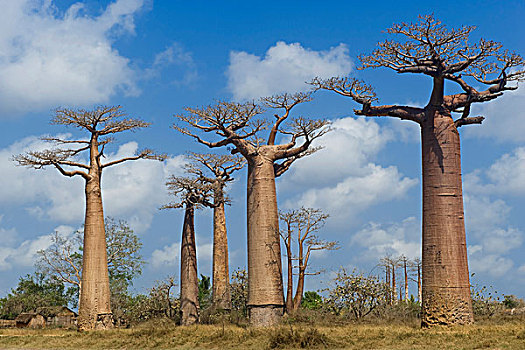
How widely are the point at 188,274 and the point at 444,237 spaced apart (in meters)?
12.3

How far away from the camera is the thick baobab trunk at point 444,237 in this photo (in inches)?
573

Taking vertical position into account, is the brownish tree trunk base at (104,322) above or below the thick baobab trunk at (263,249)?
below

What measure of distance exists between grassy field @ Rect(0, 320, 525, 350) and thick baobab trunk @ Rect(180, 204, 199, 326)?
18.0 feet

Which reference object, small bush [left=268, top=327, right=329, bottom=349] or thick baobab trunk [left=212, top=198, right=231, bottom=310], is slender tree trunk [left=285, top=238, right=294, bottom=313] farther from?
small bush [left=268, top=327, right=329, bottom=349]

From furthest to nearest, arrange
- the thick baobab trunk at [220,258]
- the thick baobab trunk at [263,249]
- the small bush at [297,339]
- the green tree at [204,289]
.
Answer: the green tree at [204,289] → the thick baobab trunk at [220,258] → the thick baobab trunk at [263,249] → the small bush at [297,339]

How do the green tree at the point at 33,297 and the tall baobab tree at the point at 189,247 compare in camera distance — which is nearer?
the tall baobab tree at the point at 189,247

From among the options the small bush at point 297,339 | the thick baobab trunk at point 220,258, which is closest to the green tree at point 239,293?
the thick baobab trunk at point 220,258

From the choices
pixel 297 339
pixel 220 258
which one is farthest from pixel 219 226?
pixel 297 339

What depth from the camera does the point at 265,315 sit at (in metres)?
18.0

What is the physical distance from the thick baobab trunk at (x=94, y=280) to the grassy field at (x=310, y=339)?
113 inches

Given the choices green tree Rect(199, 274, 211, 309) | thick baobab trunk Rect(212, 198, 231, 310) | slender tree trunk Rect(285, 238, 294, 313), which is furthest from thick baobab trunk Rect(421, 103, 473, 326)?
green tree Rect(199, 274, 211, 309)

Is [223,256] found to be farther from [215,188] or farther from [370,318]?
[370,318]

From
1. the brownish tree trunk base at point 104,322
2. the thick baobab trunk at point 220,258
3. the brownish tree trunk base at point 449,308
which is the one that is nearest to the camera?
the brownish tree trunk base at point 449,308

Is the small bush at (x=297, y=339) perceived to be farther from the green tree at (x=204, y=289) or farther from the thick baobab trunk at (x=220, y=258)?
the green tree at (x=204, y=289)
